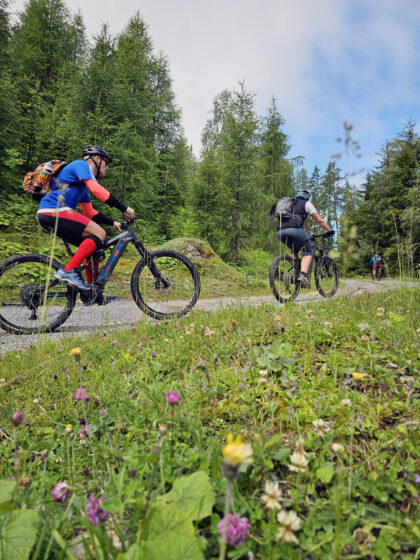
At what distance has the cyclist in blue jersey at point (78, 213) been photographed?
3.89 m

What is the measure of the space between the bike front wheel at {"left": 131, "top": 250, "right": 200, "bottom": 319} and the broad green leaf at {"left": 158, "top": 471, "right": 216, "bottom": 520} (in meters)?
3.47

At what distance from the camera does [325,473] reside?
1059mm

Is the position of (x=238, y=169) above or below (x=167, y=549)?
above

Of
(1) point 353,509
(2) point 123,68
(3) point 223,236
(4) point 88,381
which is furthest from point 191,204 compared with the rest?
(1) point 353,509

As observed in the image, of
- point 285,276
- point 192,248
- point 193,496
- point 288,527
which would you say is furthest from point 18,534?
point 192,248

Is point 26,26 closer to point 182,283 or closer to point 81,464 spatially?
point 182,283

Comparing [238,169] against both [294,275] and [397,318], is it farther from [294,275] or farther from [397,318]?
[397,318]

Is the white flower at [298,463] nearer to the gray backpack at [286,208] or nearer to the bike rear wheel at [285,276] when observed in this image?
the bike rear wheel at [285,276]

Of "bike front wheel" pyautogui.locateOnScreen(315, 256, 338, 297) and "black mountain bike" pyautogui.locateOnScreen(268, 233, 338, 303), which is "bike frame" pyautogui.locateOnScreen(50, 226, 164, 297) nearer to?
"black mountain bike" pyautogui.locateOnScreen(268, 233, 338, 303)

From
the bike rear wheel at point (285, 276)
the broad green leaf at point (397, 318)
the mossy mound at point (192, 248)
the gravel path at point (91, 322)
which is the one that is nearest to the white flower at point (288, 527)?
the broad green leaf at point (397, 318)

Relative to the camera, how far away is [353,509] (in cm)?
97

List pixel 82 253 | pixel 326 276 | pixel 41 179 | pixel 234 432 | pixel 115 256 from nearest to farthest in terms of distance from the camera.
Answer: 1. pixel 234 432
2. pixel 41 179
3. pixel 82 253
4. pixel 115 256
5. pixel 326 276

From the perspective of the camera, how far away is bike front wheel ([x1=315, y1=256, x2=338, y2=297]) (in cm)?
667

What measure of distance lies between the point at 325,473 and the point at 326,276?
6.46 m
